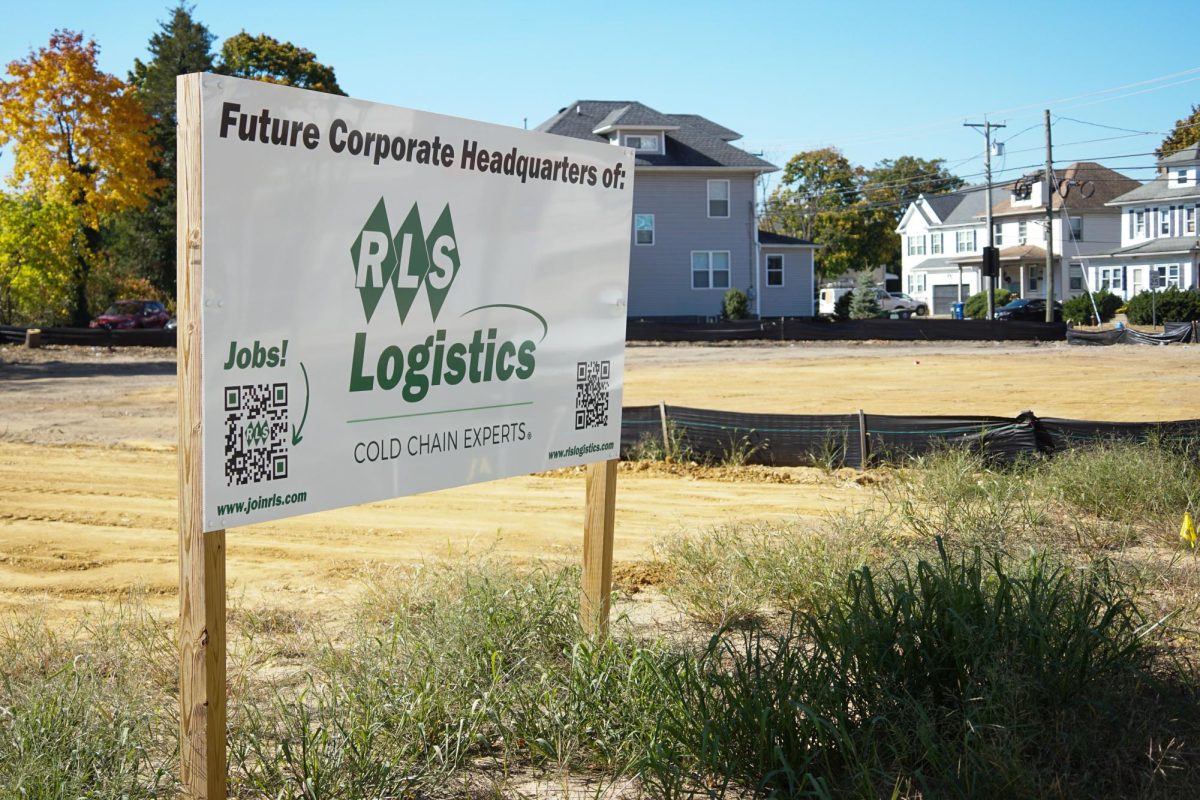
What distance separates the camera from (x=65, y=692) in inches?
160

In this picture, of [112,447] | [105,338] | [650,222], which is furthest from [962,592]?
[650,222]

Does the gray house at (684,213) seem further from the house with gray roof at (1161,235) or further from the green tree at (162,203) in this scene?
the house with gray roof at (1161,235)

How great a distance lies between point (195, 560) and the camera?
11.4 ft

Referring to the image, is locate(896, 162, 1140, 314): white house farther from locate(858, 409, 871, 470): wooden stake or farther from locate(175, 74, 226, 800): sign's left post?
locate(175, 74, 226, 800): sign's left post

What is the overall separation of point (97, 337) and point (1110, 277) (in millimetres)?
56429

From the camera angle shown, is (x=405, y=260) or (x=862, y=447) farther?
(x=862, y=447)

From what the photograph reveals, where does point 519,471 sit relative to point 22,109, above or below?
below

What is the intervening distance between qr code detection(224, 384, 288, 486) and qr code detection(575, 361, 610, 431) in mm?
1795

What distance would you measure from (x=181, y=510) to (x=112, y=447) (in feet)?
44.6

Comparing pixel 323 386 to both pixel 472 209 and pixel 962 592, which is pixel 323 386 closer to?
pixel 472 209

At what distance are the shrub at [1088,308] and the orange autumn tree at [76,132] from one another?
41664 mm

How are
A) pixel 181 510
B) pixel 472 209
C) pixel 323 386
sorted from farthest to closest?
pixel 472 209, pixel 323 386, pixel 181 510

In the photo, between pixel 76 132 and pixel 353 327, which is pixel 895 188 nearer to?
pixel 76 132

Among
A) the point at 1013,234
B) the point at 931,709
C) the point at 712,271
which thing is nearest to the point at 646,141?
the point at 712,271
